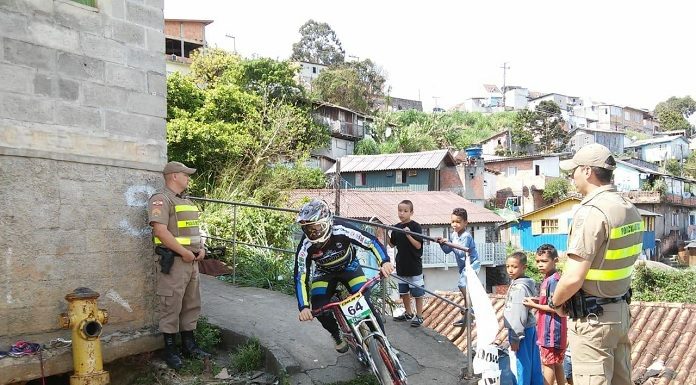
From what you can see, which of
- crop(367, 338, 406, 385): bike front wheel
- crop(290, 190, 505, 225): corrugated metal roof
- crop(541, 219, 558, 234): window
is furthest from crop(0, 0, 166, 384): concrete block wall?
crop(541, 219, 558, 234): window

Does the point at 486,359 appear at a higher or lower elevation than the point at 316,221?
lower

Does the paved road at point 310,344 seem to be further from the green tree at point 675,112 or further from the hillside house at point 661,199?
the green tree at point 675,112

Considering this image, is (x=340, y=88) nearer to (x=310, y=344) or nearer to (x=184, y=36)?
(x=184, y=36)

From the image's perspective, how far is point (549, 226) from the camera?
113 feet

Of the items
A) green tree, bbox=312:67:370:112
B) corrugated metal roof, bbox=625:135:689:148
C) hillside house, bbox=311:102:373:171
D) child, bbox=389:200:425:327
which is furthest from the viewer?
corrugated metal roof, bbox=625:135:689:148

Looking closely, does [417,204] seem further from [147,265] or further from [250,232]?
[147,265]

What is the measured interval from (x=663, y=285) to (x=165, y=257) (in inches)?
967

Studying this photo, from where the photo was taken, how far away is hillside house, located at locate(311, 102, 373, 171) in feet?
122

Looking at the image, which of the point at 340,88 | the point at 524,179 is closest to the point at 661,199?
the point at 524,179

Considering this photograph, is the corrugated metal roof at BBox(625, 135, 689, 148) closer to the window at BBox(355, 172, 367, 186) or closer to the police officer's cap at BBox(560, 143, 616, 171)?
the window at BBox(355, 172, 367, 186)

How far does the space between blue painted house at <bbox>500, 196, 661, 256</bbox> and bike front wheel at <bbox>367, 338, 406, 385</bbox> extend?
30.7 m

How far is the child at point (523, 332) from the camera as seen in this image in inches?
197

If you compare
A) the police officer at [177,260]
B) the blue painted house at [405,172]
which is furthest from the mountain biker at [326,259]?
the blue painted house at [405,172]

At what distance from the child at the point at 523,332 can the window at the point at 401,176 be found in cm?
2944
